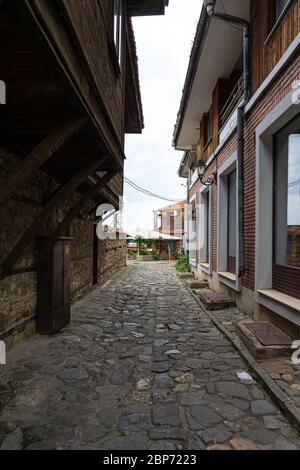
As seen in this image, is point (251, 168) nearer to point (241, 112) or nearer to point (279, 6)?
point (241, 112)

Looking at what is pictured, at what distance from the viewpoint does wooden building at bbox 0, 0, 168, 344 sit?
2.23 meters

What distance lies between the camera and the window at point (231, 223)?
727cm

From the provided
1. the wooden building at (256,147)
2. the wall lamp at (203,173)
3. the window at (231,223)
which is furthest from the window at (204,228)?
the window at (231,223)

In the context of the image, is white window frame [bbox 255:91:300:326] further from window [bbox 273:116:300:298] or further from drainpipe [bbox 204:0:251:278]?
drainpipe [bbox 204:0:251:278]

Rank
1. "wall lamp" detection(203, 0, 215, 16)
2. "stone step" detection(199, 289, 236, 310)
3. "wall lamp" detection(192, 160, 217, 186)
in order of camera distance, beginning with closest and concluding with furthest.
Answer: "wall lamp" detection(203, 0, 215, 16) < "stone step" detection(199, 289, 236, 310) < "wall lamp" detection(192, 160, 217, 186)

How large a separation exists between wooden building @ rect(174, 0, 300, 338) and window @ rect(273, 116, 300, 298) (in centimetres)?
1

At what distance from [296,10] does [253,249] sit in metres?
3.41

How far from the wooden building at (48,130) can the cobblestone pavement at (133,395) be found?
2.68ft

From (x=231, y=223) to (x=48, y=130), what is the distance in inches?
202

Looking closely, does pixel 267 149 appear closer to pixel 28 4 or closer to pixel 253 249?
pixel 253 249

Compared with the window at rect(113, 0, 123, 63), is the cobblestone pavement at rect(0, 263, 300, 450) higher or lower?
lower

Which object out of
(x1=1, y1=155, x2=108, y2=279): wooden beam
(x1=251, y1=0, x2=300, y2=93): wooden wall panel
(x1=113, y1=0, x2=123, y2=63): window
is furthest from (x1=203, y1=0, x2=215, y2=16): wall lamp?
(x1=1, y1=155, x2=108, y2=279): wooden beam

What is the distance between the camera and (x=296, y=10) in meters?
3.92

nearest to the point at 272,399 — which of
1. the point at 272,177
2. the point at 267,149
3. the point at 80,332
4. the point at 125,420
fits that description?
the point at 125,420
